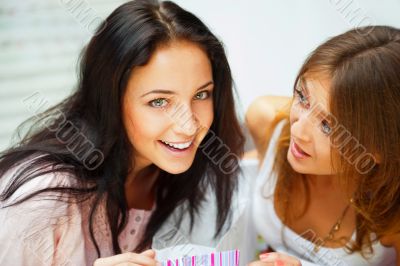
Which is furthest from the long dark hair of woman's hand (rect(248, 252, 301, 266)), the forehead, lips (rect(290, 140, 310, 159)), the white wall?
the white wall

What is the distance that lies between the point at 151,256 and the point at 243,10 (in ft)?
3.53

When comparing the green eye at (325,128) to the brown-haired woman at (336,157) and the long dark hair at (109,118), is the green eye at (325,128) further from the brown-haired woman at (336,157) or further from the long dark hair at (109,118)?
the long dark hair at (109,118)

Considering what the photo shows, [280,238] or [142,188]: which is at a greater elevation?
[142,188]

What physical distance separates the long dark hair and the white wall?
437 millimetres

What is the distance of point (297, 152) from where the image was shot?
108 centimetres

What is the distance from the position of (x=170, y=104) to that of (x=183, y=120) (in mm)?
39

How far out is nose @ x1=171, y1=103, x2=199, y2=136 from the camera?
3.09 feet

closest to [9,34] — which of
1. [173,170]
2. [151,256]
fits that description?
[173,170]

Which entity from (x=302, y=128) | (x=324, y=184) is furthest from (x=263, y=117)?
(x=302, y=128)

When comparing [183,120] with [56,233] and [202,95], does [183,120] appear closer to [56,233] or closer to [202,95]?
[202,95]

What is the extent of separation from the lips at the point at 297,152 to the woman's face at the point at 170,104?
202 mm

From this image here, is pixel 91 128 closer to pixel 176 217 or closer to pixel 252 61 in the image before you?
pixel 176 217

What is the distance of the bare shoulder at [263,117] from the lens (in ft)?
4.44

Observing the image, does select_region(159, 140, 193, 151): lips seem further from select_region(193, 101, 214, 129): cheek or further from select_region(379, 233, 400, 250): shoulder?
select_region(379, 233, 400, 250): shoulder
